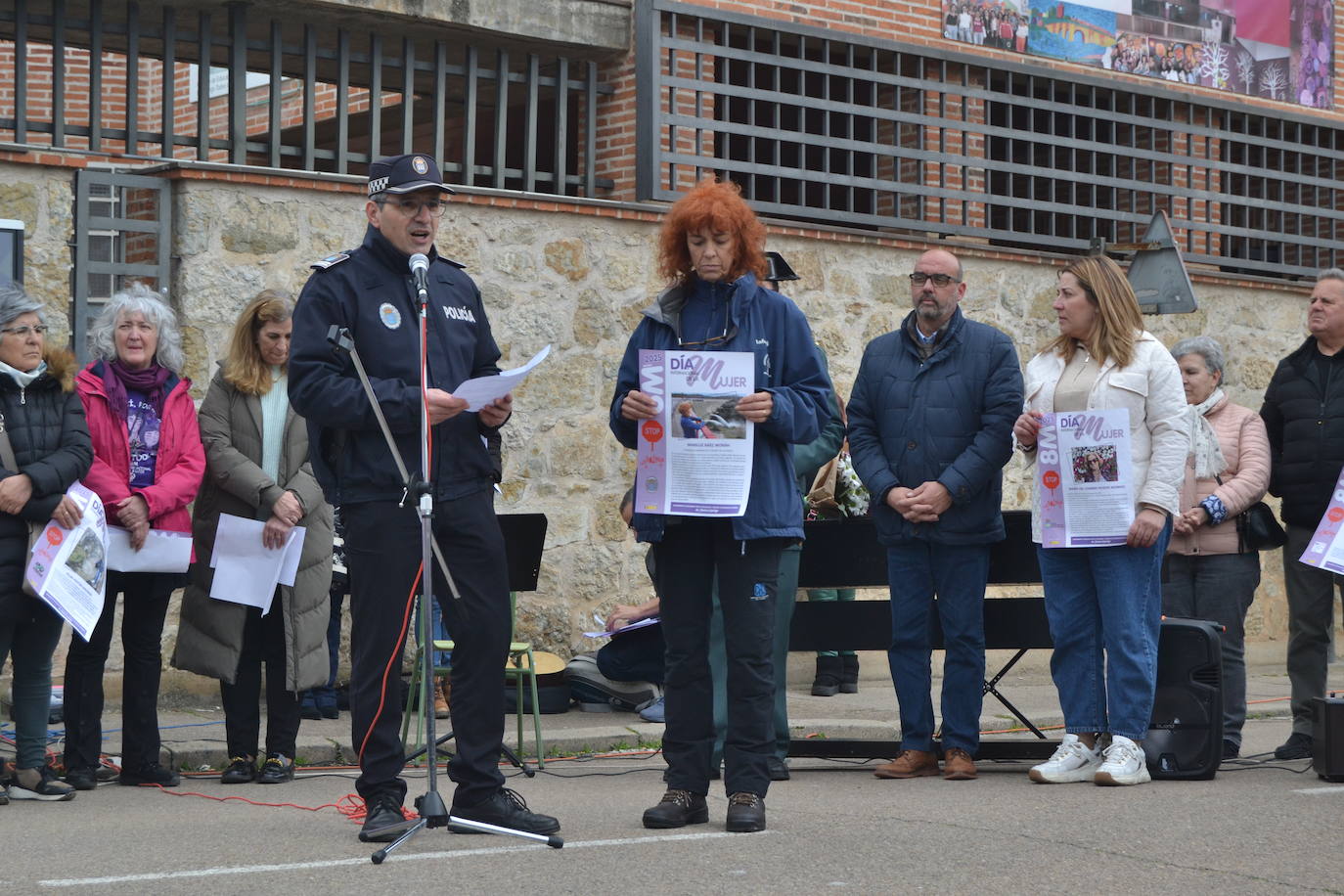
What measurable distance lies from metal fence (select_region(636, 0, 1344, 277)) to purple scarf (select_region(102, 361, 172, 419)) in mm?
4601

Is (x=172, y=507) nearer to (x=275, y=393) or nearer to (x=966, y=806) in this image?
(x=275, y=393)

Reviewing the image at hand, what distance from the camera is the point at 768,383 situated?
20.5 ft

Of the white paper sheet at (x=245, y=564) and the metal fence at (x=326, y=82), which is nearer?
the white paper sheet at (x=245, y=564)

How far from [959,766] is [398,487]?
296 cm

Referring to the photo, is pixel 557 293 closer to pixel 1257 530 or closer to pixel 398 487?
pixel 1257 530

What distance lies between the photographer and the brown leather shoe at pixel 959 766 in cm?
741

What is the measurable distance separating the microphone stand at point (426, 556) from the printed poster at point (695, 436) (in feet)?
2.71

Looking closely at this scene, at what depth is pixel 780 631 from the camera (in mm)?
7656

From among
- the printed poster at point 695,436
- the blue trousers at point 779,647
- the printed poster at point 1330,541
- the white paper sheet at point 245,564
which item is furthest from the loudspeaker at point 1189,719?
the white paper sheet at point 245,564

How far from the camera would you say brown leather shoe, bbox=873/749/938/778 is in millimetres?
7523

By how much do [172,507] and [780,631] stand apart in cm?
260

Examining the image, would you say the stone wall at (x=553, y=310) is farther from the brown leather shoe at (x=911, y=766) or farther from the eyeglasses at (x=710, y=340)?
the eyeglasses at (x=710, y=340)

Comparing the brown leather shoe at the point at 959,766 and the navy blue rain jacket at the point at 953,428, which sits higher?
the navy blue rain jacket at the point at 953,428

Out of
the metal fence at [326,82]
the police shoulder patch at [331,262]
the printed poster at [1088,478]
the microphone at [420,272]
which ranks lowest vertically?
the printed poster at [1088,478]
